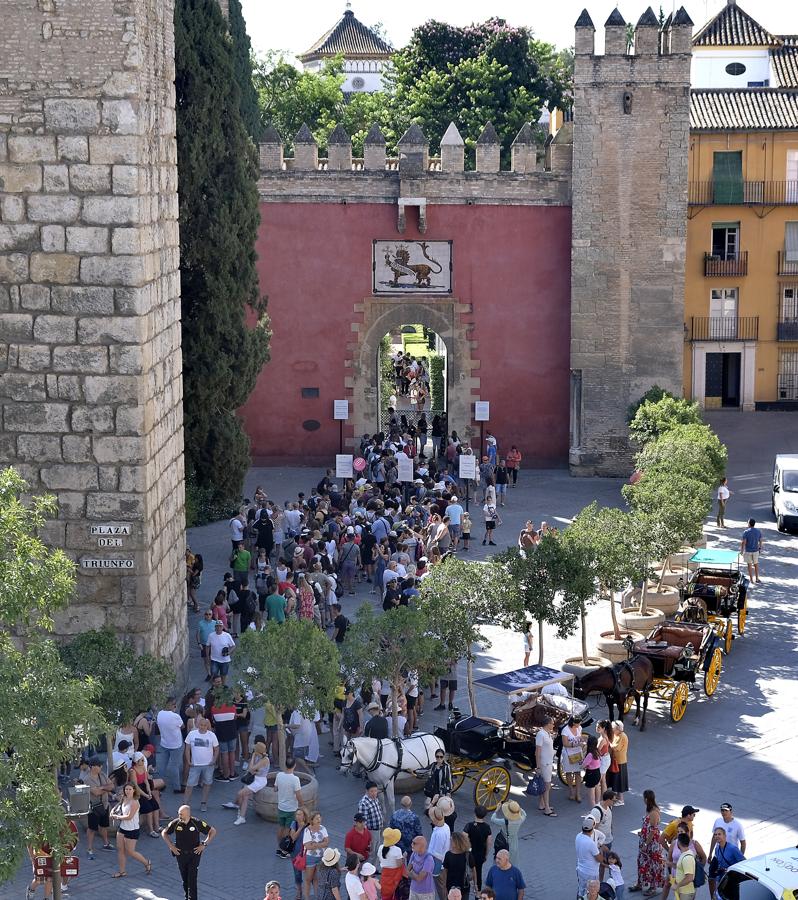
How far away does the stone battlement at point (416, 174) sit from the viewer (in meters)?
34.1

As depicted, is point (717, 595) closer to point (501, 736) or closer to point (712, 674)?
point (712, 674)

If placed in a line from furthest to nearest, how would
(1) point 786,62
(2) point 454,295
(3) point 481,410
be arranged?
(1) point 786,62 → (2) point 454,295 → (3) point 481,410

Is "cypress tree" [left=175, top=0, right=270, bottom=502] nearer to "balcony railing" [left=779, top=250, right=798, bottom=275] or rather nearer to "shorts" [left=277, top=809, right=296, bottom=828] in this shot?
"shorts" [left=277, top=809, right=296, bottom=828]

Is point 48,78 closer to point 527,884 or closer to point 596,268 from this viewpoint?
point 527,884

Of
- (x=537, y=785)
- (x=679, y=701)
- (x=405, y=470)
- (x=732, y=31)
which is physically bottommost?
(x=537, y=785)

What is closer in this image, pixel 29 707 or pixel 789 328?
pixel 29 707

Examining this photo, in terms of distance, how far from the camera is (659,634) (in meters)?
19.4

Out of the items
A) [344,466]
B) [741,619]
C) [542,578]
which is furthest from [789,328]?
[542,578]

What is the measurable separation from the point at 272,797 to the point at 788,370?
91.1 ft

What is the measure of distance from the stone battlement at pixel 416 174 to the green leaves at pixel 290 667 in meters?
19.7

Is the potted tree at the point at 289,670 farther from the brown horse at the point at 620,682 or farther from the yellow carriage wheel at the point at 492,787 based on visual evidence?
the brown horse at the point at 620,682

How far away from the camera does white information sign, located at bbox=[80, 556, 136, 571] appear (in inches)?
674

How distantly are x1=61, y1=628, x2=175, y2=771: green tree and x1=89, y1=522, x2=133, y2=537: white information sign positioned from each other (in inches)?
60.7

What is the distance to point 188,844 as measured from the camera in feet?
45.5
